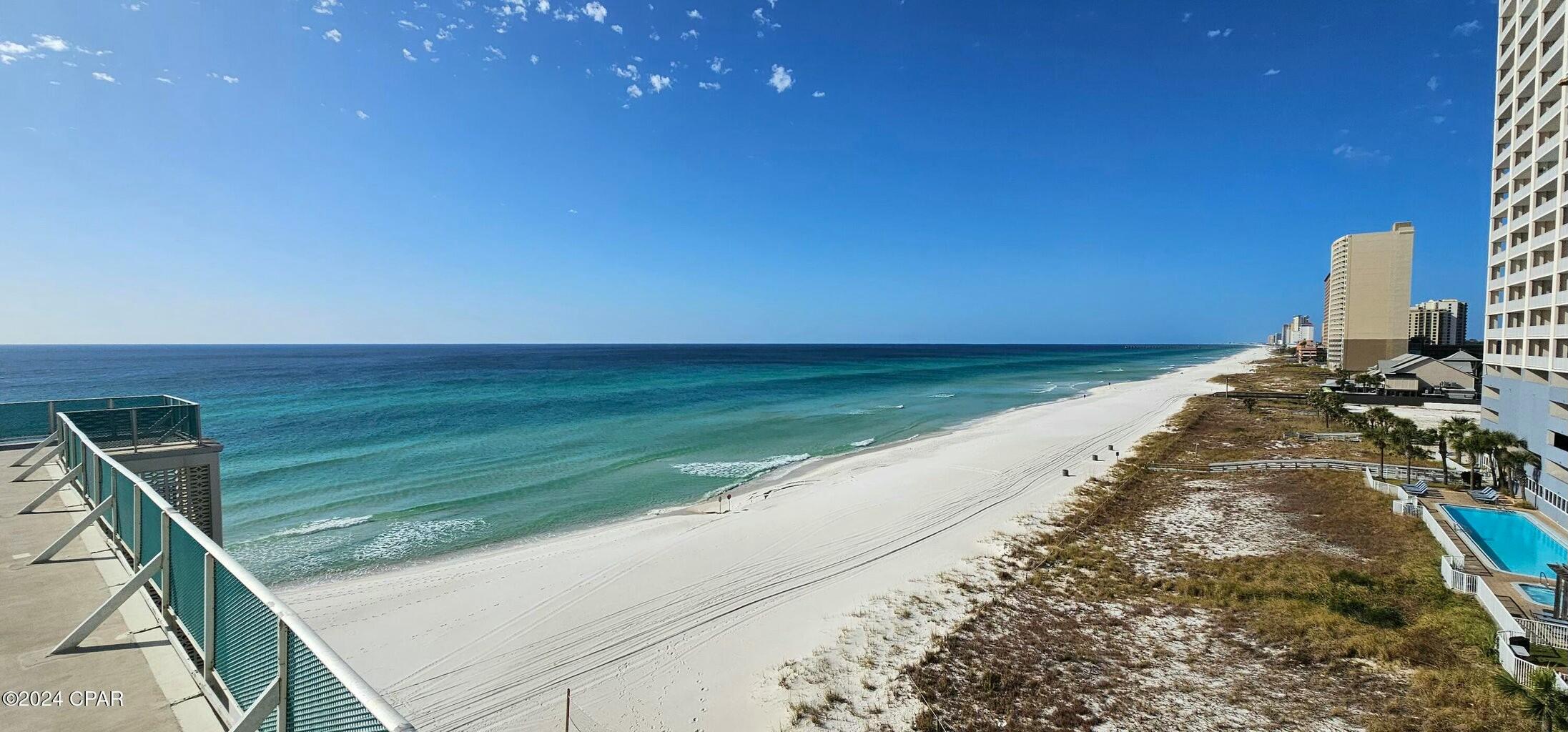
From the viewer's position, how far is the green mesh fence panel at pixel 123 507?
628cm

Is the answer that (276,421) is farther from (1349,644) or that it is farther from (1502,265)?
(1502,265)

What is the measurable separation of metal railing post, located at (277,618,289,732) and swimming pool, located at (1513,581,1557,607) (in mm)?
20577

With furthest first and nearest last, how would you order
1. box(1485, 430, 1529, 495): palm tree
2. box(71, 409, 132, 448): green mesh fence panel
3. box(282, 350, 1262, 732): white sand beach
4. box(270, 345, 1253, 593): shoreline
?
box(1485, 430, 1529, 495): palm tree < box(270, 345, 1253, 593): shoreline < box(282, 350, 1262, 732): white sand beach < box(71, 409, 132, 448): green mesh fence panel

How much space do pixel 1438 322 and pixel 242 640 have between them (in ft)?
619

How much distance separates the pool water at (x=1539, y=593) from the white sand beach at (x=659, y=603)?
1074 cm

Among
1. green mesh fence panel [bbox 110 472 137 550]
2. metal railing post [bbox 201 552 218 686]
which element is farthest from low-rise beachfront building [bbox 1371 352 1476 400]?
green mesh fence panel [bbox 110 472 137 550]

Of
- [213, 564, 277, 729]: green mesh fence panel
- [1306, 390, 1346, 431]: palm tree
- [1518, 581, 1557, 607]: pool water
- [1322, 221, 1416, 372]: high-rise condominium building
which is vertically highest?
[1322, 221, 1416, 372]: high-rise condominium building

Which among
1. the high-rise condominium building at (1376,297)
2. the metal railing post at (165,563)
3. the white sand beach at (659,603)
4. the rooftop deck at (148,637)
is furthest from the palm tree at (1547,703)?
the high-rise condominium building at (1376,297)

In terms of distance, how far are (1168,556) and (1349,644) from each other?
5.08m

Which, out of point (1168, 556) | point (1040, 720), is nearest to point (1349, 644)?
point (1168, 556)

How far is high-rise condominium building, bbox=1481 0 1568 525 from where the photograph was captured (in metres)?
19.0

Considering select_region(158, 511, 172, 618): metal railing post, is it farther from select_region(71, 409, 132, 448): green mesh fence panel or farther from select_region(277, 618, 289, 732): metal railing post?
select_region(71, 409, 132, 448): green mesh fence panel

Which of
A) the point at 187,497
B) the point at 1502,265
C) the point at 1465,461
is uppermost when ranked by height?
the point at 1502,265

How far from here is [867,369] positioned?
402ft
